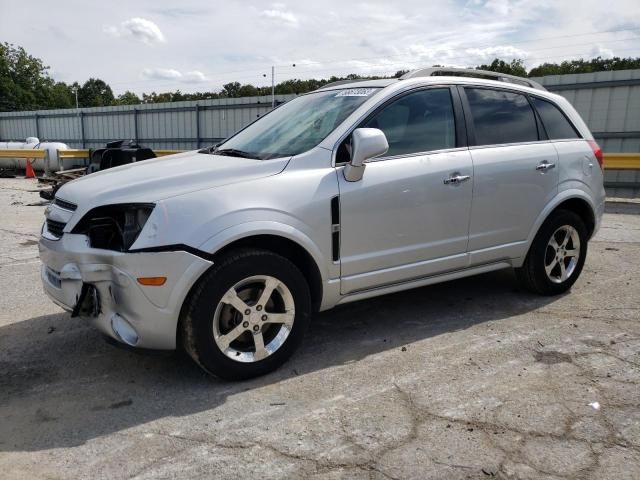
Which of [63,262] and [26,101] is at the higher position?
[26,101]

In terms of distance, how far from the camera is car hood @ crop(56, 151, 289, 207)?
124 inches

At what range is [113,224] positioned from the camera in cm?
325

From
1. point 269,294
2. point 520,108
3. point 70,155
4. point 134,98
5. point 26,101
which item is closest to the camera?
point 269,294

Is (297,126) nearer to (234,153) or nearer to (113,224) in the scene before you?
(234,153)

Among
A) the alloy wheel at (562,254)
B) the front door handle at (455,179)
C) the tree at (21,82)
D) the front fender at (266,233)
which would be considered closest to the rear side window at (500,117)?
the front door handle at (455,179)

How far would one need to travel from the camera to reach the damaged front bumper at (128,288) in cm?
298

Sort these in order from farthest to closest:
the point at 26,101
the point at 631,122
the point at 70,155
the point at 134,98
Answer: the point at 134,98 → the point at 26,101 → the point at 70,155 → the point at 631,122

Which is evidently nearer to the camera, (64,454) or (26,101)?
(64,454)

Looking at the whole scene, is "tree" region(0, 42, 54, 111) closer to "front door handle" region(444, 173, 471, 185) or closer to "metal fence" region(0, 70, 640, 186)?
"metal fence" region(0, 70, 640, 186)

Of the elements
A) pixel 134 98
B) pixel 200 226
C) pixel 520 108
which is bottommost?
pixel 200 226

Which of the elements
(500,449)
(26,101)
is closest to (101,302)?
(500,449)

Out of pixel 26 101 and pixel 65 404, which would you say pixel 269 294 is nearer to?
pixel 65 404

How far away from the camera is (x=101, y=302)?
3.14 m

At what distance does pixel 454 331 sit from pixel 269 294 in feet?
5.29
